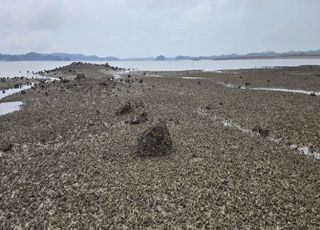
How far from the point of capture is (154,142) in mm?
19375

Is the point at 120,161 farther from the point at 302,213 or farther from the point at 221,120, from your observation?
the point at 221,120

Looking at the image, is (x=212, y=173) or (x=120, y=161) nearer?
(x=212, y=173)

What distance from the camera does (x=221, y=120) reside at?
2914 centimetres

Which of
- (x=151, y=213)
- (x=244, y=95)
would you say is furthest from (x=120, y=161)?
(x=244, y=95)

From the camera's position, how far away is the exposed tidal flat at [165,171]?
13.0 m

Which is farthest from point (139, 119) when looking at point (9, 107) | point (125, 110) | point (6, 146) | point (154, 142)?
point (9, 107)

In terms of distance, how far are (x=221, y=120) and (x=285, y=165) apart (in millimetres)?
11370

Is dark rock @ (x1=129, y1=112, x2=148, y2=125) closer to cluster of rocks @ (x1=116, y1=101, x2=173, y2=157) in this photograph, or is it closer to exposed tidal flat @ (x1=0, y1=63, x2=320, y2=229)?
exposed tidal flat @ (x1=0, y1=63, x2=320, y2=229)

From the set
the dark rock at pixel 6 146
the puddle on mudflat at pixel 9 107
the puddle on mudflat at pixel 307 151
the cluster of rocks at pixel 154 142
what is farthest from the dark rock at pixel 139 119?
the puddle on mudflat at pixel 9 107

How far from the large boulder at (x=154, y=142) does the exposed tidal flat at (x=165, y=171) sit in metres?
0.33

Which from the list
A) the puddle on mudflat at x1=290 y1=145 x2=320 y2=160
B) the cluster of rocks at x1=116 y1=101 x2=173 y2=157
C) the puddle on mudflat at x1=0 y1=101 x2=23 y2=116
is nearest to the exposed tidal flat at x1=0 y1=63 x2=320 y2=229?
the puddle on mudflat at x1=290 y1=145 x2=320 y2=160

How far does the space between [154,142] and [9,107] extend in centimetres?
2738

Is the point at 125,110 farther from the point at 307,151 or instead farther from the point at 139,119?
the point at 307,151

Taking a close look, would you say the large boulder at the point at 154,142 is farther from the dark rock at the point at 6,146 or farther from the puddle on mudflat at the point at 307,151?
the dark rock at the point at 6,146
